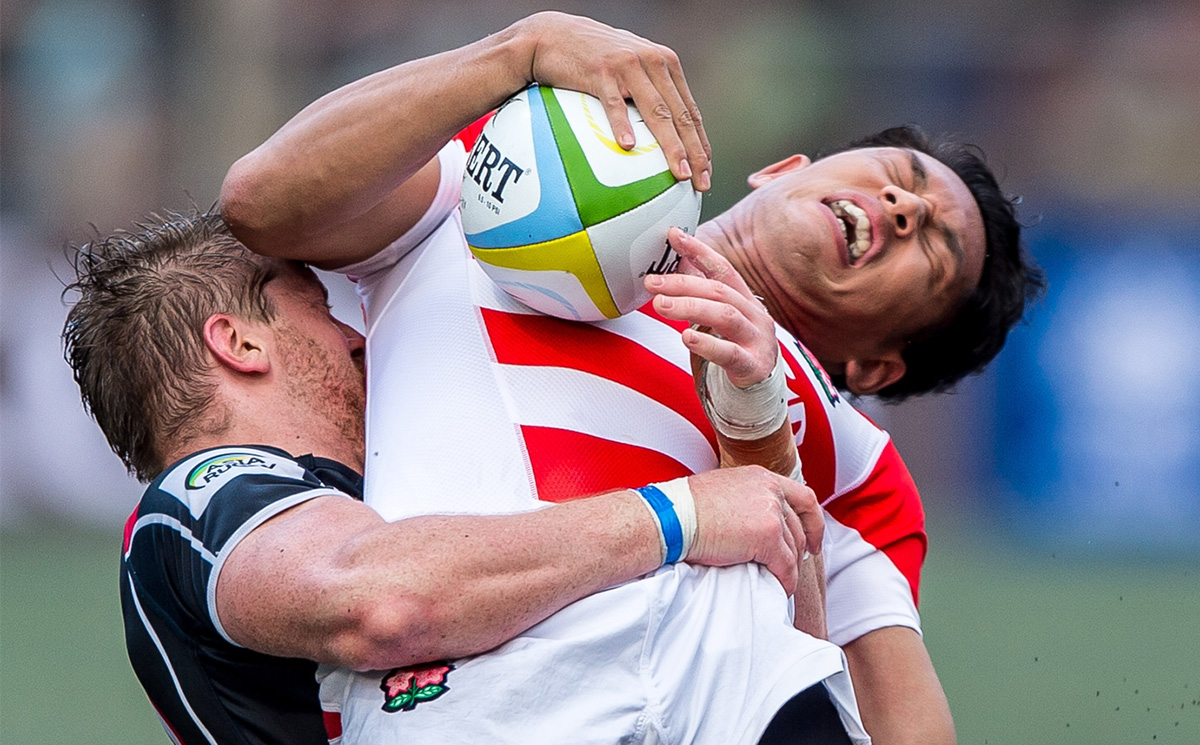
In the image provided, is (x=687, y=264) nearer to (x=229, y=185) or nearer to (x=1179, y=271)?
(x=229, y=185)

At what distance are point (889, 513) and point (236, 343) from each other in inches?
73.8

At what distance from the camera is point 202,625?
2902 mm

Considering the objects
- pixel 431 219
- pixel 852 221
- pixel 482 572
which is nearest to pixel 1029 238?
pixel 852 221

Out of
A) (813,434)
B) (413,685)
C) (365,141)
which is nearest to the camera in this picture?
(413,685)

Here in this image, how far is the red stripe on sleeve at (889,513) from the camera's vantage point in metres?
3.65

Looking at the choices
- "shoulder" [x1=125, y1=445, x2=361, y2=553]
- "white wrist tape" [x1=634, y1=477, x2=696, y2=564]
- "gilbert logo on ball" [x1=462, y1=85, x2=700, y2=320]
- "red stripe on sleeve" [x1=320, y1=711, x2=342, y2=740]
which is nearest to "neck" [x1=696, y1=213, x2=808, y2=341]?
"gilbert logo on ball" [x1=462, y1=85, x2=700, y2=320]

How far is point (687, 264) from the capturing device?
301cm

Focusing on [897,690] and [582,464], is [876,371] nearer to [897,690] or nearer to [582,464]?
[897,690]

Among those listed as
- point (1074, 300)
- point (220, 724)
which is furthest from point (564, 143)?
point (1074, 300)

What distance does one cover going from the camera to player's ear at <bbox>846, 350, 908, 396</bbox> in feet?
14.2

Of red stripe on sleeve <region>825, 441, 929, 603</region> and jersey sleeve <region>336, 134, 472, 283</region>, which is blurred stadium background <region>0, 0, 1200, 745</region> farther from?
jersey sleeve <region>336, 134, 472, 283</region>

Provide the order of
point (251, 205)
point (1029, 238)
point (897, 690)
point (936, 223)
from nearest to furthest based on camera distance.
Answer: point (251, 205) → point (897, 690) → point (936, 223) → point (1029, 238)

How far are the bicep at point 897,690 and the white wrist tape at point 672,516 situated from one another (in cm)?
107

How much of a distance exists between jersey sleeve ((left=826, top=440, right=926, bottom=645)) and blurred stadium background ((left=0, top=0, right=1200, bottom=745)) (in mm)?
2816
